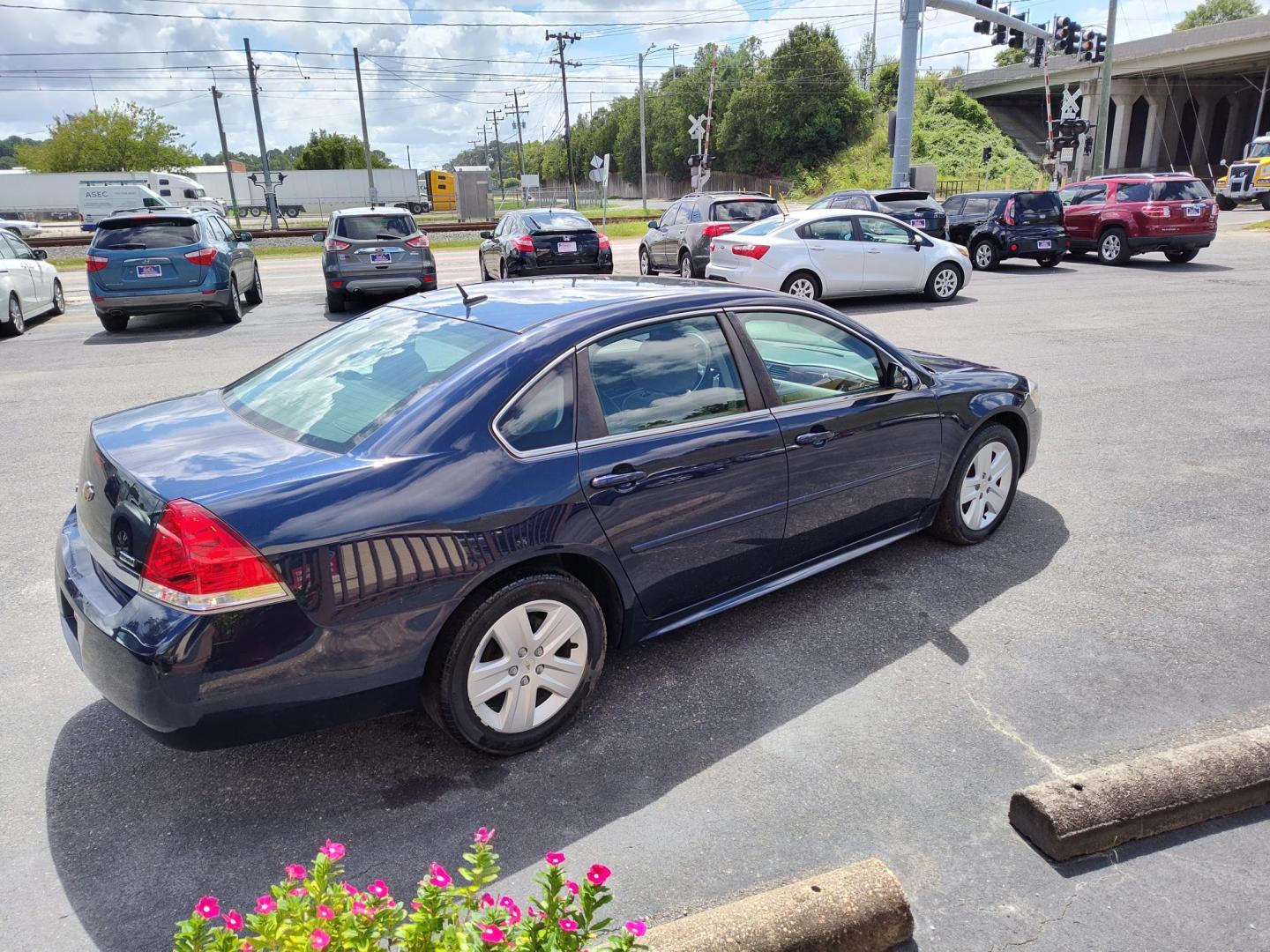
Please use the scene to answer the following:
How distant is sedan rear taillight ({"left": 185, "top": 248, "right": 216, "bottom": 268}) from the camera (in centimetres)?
1262

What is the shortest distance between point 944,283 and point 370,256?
9.16 metres

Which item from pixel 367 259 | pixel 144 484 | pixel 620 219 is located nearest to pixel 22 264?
pixel 367 259

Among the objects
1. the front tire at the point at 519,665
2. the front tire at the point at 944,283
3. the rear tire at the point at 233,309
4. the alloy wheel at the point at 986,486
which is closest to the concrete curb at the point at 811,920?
the front tire at the point at 519,665

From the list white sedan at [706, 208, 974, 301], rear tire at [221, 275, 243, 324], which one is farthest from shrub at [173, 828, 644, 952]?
rear tire at [221, 275, 243, 324]

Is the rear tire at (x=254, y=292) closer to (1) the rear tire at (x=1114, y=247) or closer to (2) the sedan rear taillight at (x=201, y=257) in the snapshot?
(2) the sedan rear taillight at (x=201, y=257)

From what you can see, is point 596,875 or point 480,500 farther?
point 480,500

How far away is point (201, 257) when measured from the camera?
12.7 metres

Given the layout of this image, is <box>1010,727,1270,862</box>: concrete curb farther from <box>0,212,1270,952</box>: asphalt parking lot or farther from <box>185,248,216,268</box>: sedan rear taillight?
<box>185,248,216,268</box>: sedan rear taillight

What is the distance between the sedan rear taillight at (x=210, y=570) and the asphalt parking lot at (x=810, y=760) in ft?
2.58

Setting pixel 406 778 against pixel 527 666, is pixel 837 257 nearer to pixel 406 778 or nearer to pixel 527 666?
pixel 527 666

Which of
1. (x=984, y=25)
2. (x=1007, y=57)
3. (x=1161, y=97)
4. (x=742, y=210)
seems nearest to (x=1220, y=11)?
(x=1007, y=57)

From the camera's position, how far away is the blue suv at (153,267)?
12336 mm

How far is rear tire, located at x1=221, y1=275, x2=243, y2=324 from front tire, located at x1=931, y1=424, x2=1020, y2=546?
1170 cm

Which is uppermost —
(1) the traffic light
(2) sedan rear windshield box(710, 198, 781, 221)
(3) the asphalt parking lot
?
(1) the traffic light
